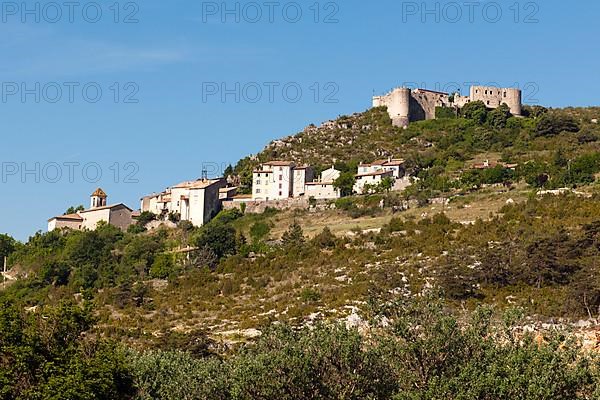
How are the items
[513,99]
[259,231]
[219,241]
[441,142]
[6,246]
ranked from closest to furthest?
[219,241]
[259,231]
[6,246]
[441,142]
[513,99]

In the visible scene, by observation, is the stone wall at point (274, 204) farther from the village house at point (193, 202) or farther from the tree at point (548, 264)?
the tree at point (548, 264)

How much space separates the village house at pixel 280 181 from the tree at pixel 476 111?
80.5 ft

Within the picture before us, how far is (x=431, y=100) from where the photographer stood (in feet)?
372

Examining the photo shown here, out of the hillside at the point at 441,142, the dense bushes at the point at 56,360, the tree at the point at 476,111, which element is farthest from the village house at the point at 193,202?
the dense bushes at the point at 56,360

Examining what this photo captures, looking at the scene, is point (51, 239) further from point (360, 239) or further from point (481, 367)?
point (481, 367)

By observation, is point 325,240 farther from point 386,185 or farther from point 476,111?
point 476,111

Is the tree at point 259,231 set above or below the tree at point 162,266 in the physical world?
above

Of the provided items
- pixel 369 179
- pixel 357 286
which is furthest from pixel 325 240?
pixel 369 179

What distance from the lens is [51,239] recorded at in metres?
92.3

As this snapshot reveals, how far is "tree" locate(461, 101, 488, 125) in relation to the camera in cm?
10700

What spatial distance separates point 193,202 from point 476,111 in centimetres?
3447

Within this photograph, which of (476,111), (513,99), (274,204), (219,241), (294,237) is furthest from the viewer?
(513,99)

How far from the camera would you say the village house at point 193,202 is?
285 ft

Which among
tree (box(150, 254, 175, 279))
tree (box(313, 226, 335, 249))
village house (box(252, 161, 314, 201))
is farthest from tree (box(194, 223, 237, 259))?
village house (box(252, 161, 314, 201))
